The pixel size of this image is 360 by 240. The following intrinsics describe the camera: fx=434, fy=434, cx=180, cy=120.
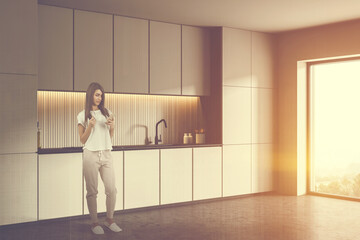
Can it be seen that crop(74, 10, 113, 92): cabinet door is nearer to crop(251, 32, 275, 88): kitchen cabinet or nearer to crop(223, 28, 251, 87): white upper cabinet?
crop(223, 28, 251, 87): white upper cabinet

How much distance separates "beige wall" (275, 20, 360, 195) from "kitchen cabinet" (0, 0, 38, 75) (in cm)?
398

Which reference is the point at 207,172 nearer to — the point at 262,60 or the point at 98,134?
the point at 262,60

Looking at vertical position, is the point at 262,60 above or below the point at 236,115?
above

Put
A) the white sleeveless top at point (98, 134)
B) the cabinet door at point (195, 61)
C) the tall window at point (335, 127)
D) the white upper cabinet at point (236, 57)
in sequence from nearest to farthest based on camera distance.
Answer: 1. the white sleeveless top at point (98, 134)
2. the tall window at point (335, 127)
3. the cabinet door at point (195, 61)
4. the white upper cabinet at point (236, 57)

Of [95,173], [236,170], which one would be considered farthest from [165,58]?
[95,173]

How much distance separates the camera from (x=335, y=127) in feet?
21.7

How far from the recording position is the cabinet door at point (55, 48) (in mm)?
5309

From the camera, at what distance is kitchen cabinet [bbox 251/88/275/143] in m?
6.91

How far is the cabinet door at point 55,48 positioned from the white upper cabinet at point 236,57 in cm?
234

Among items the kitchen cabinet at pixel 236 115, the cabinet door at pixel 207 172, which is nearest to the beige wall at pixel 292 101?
the kitchen cabinet at pixel 236 115

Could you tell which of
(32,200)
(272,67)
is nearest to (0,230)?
(32,200)

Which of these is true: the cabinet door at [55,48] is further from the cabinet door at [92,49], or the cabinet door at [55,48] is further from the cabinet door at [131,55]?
the cabinet door at [131,55]

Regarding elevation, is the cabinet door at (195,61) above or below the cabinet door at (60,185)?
above

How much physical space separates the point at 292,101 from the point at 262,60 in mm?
816
